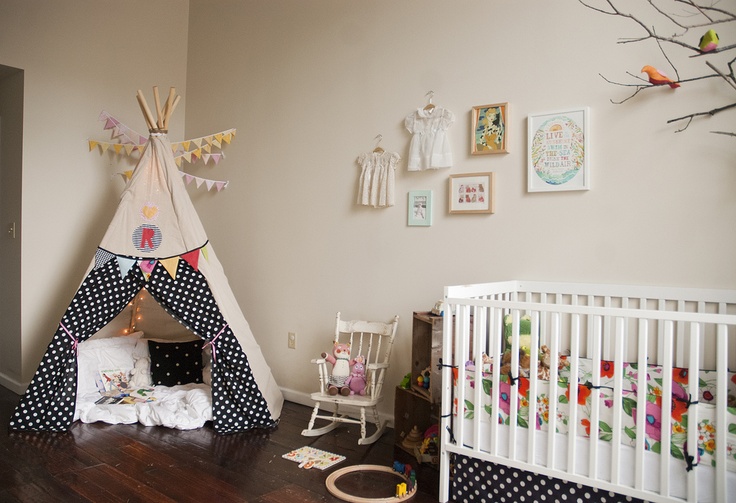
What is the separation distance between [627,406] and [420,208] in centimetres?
148

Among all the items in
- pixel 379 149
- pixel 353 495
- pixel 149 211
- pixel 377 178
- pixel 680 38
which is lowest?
pixel 353 495

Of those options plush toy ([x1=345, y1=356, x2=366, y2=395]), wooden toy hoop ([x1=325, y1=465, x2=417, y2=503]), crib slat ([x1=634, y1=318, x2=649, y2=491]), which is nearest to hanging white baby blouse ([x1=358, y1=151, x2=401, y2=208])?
plush toy ([x1=345, y1=356, x2=366, y2=395])

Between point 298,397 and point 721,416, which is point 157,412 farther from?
point 721,416

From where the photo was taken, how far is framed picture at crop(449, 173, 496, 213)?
2.75m

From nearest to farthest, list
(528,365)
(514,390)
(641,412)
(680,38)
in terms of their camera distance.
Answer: (641,412) → (514,390) → (528,365) → (680,38)

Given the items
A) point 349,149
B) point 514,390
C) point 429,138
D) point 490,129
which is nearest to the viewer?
point 514,390

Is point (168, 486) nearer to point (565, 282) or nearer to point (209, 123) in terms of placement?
point (565, 282)

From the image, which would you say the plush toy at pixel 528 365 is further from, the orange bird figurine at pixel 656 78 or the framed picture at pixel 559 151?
the orange bird figurine at pixel 656 78

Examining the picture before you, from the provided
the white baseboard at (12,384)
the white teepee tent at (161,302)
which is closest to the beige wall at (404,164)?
the white teepee tent at (161,302)

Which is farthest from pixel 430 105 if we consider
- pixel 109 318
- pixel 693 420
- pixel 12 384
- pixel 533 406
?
pixel 12 384

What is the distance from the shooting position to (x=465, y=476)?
216 cm

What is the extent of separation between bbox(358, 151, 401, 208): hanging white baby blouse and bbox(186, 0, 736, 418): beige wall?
0.06 meters

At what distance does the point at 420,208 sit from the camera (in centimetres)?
299

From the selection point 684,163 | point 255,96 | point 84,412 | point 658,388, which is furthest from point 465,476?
point 255,96
